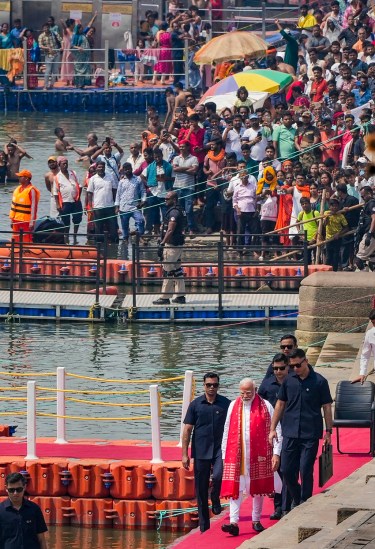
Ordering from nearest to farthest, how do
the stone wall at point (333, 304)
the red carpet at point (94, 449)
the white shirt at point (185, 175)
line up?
1. the red carpet at point (94, 449)
2. the stone wall at point (333, 304)
3. the white shirt at point (185, 175)

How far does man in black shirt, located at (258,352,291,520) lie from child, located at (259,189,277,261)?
45.6 feet

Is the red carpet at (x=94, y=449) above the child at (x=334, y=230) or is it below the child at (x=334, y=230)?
below

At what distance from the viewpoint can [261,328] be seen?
28.4 meters

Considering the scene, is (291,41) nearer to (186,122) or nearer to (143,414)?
(186,122)

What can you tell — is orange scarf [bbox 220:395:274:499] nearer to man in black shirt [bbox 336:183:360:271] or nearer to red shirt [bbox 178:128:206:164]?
man in black shirt [bbox 336:183:360:271]

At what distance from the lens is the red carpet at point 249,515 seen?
17.0 m

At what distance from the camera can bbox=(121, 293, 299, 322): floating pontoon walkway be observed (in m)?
28.5

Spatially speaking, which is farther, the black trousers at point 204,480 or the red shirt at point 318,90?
the red shirt at point 318,90

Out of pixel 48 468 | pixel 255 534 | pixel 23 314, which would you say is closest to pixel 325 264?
pixel 23 314

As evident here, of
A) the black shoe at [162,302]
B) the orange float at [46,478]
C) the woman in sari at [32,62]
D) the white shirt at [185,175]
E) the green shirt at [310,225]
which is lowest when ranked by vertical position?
Answer: the orange float at [46,478]

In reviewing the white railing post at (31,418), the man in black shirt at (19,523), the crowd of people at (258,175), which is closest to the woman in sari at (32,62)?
the crowd of people at (258,175)

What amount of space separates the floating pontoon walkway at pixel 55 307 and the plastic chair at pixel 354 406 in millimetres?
9770

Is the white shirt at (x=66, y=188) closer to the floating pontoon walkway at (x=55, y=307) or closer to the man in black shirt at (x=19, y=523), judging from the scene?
the floating pontoon walkway at (x=55, y=307)

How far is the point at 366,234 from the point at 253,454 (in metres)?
12.0
